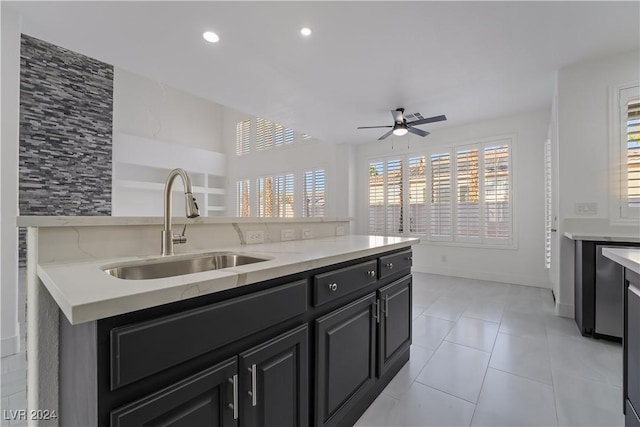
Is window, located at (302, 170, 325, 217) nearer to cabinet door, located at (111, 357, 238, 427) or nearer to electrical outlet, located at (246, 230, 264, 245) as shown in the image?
electrical outlet, located at (246, 230, 264, 245)

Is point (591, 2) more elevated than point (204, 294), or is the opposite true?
point (591, 2)

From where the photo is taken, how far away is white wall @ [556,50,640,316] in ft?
9.48

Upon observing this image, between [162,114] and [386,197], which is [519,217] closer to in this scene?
[386,197]

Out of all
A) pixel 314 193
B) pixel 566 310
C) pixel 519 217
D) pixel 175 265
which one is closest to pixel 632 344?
pixel 175 265

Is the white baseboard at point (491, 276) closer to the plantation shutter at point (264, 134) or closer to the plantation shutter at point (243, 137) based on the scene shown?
the plantation shutter at point (264, 134)

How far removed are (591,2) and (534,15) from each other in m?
0.36

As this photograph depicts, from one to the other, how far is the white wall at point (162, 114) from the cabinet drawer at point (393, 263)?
7866 mm

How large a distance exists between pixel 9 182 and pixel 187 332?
2824mm

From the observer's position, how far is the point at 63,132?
5555mm

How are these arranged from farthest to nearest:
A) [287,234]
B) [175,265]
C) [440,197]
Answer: [440,197] → [287,234] → [175,265]

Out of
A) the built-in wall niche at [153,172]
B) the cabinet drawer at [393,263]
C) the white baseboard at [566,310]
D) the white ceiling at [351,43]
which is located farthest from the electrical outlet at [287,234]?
the built-in wall niche at [153,172]

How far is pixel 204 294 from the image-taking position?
784 millimetres

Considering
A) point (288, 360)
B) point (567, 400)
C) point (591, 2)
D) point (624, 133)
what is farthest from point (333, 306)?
point (624, 133)

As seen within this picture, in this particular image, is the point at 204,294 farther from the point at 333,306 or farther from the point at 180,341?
the point at 333,306
